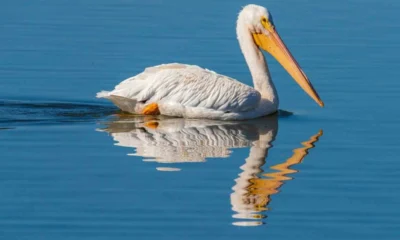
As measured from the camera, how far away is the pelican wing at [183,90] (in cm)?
987

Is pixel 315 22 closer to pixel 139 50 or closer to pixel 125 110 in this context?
pixel 139 50

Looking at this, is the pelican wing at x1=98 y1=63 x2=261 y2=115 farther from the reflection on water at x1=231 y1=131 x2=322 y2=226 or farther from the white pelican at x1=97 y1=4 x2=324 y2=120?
the reflection on water at x1=231 y1=131 x2=322 y2=226

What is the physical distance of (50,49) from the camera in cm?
1247

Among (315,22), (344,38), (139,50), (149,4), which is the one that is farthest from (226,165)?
(149,4)

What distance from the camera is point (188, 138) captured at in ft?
29.7

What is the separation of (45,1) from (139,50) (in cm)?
349

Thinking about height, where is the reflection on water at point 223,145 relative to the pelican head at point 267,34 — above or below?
below

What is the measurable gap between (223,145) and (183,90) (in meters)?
1.19

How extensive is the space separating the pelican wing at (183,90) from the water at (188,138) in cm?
20

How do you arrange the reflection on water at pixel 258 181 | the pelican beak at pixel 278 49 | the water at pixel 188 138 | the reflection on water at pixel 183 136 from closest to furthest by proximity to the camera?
the water at pixel 188 138, the reflection on water at pixel 258 181, the reflection on water at pixel 183 136, the pelican beak at pixel 278 49

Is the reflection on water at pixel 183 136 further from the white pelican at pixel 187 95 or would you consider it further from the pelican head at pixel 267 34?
the pelican head at pixel 267 34

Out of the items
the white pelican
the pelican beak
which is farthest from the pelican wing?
the pelican beak

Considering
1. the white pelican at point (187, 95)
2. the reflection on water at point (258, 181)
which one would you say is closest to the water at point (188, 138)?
the reflection on water at point (258, 181)

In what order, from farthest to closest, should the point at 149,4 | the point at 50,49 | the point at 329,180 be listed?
the point at 149,4, the point at 50,49, the point at 329,180
